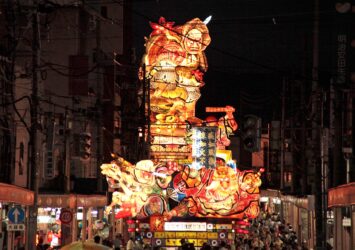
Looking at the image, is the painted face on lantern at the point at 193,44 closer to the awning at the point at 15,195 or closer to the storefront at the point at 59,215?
the storefront at the point at 59,215

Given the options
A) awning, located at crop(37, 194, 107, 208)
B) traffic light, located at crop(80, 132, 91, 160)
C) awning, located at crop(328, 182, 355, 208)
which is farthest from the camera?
awning, located at crop(37, 194, 107, 208)

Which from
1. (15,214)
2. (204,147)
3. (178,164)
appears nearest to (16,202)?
(15,214)

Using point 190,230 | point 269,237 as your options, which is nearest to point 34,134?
point 190,230

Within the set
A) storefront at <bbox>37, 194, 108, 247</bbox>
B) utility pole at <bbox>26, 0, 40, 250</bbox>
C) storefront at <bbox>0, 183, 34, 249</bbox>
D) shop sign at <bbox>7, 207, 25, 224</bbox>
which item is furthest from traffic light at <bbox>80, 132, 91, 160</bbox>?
shop sign at <bbox>7, 207, 25, 224</bbox>

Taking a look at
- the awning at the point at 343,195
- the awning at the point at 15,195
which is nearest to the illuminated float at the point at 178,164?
the awning at the point at 343,195

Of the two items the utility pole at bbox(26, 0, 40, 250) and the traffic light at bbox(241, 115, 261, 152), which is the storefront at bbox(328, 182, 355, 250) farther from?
the utility pole at bbox(26, 0, 40, 250)

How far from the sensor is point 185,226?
5038cm

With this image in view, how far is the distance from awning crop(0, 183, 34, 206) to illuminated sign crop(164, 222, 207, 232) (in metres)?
21.8

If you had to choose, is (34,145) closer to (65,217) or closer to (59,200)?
(65,217)

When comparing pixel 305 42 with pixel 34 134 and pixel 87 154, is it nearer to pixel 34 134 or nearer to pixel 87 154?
pixel 87 154

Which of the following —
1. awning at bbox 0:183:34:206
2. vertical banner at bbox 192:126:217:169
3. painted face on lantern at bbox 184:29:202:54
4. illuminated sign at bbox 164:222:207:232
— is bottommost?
illuminated sign at bbox 164:222:207:232

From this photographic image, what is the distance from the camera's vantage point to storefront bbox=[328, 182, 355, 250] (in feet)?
93.4

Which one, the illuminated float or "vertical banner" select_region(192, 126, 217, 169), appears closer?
the illuminated float

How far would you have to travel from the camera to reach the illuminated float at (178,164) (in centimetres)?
4988
